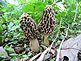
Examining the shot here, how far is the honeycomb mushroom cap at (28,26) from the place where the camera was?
1.75 meters

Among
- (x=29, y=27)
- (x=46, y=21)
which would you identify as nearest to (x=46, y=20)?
(x=46, y=21)

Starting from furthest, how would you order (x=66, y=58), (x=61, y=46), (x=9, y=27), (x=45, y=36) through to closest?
(x=9, y=27) → (x=45, y=36) → (x=61, y=46) → (x=66, y=58)

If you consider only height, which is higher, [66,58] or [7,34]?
[7,34]

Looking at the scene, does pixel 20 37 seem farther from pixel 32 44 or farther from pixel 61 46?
pixel 61 46

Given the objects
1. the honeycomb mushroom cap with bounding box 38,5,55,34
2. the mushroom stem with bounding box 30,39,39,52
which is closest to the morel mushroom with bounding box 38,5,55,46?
the honeycomb mushroom cap with bounding box 38,5,55,34

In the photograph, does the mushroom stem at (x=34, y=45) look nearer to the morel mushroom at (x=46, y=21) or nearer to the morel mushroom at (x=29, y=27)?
the morel mushroom at (x=29, y=27)

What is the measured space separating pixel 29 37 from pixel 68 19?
0.69m

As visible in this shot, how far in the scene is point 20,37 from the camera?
2088mm

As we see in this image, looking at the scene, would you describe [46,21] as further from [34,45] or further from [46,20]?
[34,45]

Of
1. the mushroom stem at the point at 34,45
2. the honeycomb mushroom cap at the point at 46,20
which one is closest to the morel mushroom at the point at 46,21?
the honeycomb mushroom cap at the point at 46,20

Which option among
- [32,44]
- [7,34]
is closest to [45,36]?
[32,44]

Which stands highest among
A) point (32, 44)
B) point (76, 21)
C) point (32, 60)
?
point (76, 21)

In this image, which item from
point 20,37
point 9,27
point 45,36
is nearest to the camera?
point 45,36

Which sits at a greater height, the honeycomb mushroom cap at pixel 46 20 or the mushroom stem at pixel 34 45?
the honeycomb mushroom cap at pixel 46 20
